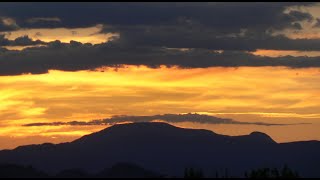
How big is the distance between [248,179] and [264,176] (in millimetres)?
5530

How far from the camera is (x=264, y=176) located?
185 meters

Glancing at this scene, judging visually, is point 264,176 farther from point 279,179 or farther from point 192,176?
point 192,176

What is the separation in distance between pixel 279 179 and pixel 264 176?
3565 millimetres

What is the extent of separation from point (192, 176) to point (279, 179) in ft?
63.1

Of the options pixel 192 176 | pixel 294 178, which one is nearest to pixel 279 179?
pixel 294 178

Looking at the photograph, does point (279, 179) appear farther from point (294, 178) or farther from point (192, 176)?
point (192, 176)

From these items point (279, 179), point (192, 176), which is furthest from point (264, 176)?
point (192, 176)

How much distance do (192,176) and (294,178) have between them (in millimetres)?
22368

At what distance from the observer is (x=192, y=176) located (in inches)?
7431

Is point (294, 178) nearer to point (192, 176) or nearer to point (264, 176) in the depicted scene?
point (264, 176)

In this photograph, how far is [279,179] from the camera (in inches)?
7224

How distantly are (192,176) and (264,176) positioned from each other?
15.9 m

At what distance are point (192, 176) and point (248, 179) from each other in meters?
12.6
